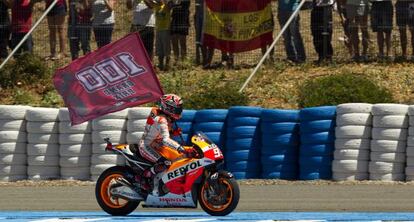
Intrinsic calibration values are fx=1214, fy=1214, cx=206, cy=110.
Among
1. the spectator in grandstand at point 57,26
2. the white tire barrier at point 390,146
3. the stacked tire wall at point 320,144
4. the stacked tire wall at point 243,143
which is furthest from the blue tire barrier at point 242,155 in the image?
the spectator in grandstand at point 57,26

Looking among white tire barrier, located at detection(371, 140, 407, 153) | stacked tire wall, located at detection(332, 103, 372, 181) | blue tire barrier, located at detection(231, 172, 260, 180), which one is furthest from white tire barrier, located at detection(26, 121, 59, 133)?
white tire barrier, located at detection(371, 140, 407, 153)

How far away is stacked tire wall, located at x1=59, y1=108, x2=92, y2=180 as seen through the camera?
57.8 feet

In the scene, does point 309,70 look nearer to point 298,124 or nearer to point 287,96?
point 287,96

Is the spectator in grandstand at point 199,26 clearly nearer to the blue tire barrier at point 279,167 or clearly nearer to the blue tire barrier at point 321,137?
the blue tire barrier at point 279,167

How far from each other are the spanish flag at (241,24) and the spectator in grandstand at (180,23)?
0.39 m

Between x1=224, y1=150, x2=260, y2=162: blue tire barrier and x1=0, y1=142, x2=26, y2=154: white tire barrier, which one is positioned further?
x1=0, y1=142, x2=26, y2=154: white tire barrier

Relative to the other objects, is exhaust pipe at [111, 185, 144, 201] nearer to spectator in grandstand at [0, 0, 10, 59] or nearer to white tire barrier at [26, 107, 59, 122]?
white tire barrier at [26, 107, 59, 122]

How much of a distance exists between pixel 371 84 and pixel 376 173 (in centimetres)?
241

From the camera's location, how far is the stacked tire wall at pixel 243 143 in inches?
675

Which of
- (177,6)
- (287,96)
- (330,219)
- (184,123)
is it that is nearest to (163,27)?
(177,6)

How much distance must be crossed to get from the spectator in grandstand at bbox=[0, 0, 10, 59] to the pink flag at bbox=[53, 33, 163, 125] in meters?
6.90

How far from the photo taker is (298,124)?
17.1 meters

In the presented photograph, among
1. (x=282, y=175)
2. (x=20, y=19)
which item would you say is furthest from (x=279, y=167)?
(x=20, y=19)

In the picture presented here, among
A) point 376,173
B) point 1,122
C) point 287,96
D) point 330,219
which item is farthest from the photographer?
point 287,96
